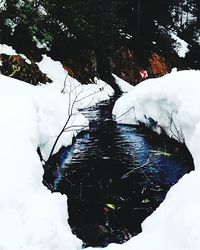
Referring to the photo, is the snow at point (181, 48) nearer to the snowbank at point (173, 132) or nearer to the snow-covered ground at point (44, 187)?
the snowbank at point (173, 132)

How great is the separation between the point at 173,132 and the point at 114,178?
135 inches

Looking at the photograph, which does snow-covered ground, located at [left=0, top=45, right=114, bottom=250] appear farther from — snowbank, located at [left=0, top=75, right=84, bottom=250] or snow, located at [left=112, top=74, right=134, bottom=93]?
snow, located at [left=112, top=74, right=134, bottom=93]

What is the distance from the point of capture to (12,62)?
17688 millimetres

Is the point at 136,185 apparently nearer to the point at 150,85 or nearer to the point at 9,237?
the point at 9,237

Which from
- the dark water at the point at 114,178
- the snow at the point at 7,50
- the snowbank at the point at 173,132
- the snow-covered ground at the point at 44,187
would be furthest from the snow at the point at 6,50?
the dark water at the point at 114,178

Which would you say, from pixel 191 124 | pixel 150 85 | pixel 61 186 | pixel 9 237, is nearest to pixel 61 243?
pixel 9 237

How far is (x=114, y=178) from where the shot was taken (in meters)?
8.77

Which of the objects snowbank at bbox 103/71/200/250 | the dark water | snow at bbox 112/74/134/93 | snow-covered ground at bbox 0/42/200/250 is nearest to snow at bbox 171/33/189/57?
snow at bbox 112/74/134/93

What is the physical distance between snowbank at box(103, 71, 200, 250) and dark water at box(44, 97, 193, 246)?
Answer: 2.42ft

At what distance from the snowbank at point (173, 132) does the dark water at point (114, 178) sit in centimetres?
74

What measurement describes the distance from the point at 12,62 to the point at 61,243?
44.8 feet

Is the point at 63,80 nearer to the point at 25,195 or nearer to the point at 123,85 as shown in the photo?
the point at 123,85

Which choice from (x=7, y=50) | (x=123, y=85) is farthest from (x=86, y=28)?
(x=7, y=50)

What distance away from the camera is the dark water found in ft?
22.0
